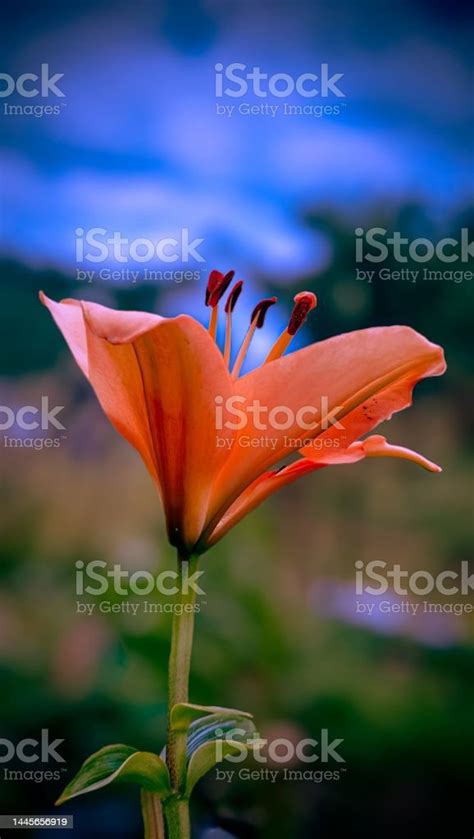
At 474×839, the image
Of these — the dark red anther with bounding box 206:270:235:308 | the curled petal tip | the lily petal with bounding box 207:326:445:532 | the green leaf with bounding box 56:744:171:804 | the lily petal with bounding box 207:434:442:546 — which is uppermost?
the dark red anther with bounding box 206:270:235:308

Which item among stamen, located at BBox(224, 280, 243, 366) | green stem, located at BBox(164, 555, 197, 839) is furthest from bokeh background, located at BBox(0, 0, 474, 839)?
green stem, located at BBox(164, 555, 197, 839)

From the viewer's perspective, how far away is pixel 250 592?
1.10 metres

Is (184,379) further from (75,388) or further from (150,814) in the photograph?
(75,388)

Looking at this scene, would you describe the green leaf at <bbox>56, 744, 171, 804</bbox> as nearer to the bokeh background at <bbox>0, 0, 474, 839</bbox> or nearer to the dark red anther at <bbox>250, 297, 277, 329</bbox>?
the dark red anther at <bbox>250, 297, 277, 329</bbox>

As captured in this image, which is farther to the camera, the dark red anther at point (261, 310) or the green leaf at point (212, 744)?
the dark red anther at point (261, 310)

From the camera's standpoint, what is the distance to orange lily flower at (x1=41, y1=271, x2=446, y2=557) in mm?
603

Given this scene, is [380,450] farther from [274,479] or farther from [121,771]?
[121,771]

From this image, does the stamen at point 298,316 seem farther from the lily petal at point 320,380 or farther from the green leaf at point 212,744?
the green leaf at point 212,744

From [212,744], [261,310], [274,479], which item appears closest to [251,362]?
[261,310]

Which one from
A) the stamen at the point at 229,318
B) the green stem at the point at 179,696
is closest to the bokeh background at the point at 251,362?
the stamen at the point at 229,318

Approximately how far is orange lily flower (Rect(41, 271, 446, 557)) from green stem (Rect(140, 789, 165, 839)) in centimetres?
17

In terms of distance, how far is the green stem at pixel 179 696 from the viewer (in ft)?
2.00

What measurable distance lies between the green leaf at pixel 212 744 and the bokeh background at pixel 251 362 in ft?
1.37

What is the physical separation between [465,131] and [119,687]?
83 centimetres
